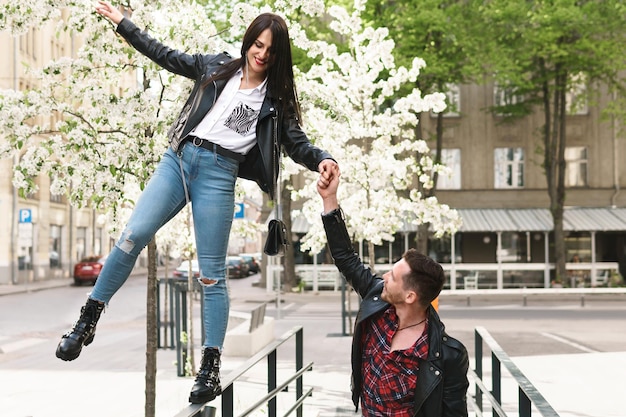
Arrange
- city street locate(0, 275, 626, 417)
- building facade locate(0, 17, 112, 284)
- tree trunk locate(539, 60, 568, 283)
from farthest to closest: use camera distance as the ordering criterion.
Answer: building facade locate(0, 17, 112, 284) < tree trunk locate(539, 60, 568, 283) < city street locate(0, 275, 626, 417)

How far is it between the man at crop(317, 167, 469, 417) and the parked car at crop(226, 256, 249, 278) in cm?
5168

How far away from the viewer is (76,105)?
724 centimetres

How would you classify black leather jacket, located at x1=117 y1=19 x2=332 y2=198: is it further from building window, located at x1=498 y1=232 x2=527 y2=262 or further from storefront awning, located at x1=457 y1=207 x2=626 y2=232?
building window, located at x1=498 y1=232 x2=527 y2=262

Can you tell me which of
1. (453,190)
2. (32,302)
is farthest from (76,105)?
(453,190)

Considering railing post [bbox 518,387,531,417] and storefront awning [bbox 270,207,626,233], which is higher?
storefront awning [bbox 270,207,626,233]

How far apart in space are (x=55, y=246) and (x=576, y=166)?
2936cm

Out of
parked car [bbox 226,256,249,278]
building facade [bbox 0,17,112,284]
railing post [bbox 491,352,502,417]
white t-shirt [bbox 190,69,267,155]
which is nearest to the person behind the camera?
white t-shirt [bbox 190,69,267,155]

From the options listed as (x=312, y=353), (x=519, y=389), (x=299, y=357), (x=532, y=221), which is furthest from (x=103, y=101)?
(x=532, y=221)

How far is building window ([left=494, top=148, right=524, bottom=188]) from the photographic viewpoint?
38.2 metres

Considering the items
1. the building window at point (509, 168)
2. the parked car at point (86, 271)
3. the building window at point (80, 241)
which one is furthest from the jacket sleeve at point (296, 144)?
the building window at point (80, 241)

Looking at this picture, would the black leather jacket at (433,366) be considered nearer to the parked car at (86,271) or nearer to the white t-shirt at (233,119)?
the white t-shirt at (233,119)

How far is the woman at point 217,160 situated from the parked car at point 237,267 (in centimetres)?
5156

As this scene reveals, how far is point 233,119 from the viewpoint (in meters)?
3.99

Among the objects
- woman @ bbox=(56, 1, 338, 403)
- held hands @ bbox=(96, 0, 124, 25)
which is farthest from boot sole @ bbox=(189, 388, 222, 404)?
held hands @ bbox=(96, 0, 124, 25)
